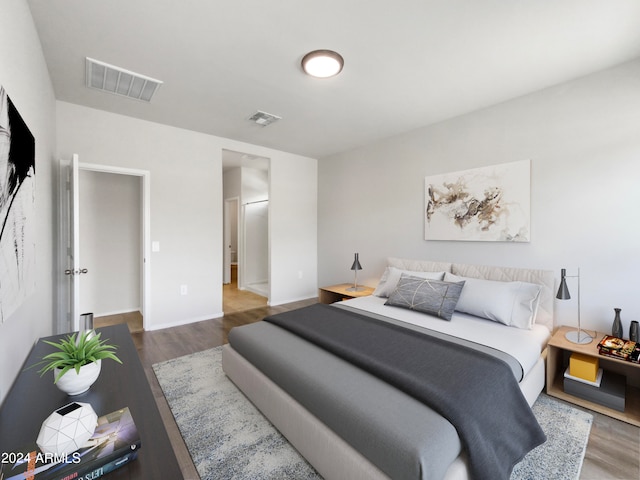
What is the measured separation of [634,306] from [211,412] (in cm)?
340

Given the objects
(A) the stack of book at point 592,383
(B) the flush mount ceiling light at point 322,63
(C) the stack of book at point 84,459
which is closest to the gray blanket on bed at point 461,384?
(A) the stack of book at point 592,383

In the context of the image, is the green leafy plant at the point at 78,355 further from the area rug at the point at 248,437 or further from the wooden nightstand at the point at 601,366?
the wooden nightstand at the point at 601,366

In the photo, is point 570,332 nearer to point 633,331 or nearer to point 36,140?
point 633,331

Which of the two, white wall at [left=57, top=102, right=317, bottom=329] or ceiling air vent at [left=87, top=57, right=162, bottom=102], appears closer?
ceiling air vent at [left=87, top=57, right=162, bottom=102]

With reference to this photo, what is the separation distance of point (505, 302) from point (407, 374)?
150cm

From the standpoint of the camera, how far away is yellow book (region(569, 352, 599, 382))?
7.18 feet

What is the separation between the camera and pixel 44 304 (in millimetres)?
2340

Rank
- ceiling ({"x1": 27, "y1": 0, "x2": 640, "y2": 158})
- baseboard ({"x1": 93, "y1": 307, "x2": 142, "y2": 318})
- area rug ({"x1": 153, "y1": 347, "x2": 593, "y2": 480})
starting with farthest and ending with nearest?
1. baseboard ({"x1": 93, "y1": 307, "x2": 142, "y2": 318})
2. ceiling ({"x1": 27, "y1": 0, "x2": 640, "y2": 158})
3. area rug ({"x1": 153, "y1": 347, "x2": 593, "y2": 480})

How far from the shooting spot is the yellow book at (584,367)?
2.19m

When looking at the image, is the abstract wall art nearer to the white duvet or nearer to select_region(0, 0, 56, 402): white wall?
the white duvet

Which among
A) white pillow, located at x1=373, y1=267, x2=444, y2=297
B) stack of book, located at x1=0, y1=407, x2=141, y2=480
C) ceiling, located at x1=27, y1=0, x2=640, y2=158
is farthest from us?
white pillow, located at x1=373, y1=267, x2=444, y2=297

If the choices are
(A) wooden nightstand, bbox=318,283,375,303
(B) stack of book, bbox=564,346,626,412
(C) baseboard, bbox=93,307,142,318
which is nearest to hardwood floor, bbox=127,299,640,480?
(B) stack of book, bbox=564,346,626,412

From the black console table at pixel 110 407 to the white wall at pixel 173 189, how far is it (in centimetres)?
222

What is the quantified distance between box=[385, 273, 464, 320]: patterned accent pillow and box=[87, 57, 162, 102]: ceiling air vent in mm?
3084
